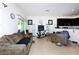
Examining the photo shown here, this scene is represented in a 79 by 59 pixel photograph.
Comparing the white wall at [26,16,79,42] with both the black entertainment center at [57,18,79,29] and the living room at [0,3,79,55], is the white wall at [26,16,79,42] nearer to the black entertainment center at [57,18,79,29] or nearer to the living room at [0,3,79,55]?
the living room at [0,3,79,55]

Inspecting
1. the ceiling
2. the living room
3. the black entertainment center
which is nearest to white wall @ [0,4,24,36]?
the living room

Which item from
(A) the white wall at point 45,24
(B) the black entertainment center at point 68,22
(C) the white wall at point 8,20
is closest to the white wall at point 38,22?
(A) the white wall at point 45,24

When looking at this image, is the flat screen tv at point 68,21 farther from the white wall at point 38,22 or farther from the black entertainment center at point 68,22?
the white wall at point 38,22

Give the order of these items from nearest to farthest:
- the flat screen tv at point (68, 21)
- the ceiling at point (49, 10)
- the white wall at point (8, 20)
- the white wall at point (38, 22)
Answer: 1. the white wall at point (8, 20)
2. the flat screen tv at point (68, 21)
3. the ceiling at point (49, 10)
4. the white wall at point (38, 22)

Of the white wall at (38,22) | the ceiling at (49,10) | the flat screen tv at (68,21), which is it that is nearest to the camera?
the flat screen tv at (68,21)

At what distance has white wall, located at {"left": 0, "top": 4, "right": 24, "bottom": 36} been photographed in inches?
107

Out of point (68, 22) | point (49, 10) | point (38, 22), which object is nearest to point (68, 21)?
point (68, 22)

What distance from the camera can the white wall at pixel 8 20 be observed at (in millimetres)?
2721

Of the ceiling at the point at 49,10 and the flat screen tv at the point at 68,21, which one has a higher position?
the ceiling at the point at 49,10

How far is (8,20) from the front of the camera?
3.13 metres

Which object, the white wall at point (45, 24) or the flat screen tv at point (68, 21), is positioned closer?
the flat screen tv at point (68, 21)
